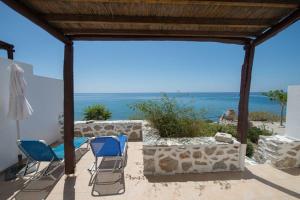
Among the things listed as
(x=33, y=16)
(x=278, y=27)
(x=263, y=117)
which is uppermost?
(x=278, y=27)

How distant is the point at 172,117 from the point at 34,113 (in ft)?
12.5

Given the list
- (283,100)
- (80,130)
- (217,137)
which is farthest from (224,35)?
(283,100)

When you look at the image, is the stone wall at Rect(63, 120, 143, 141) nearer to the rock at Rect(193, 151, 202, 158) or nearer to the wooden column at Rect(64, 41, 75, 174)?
the wooden column at Rect(64, 41, 75, 174)

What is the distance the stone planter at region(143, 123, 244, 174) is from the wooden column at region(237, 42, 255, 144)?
30 cm

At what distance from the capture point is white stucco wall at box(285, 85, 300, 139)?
4668 millimetres

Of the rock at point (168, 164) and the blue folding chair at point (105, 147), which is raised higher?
the blue folding chair at point (105, 147)

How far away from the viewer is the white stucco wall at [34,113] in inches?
163

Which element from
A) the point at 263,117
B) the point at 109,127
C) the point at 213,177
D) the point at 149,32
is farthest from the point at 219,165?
the point at 263,117

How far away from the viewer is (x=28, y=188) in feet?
11.0

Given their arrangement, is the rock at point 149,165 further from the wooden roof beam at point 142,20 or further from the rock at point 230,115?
the rock at point 230,115

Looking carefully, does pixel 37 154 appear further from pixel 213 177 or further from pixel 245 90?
pixel 245 90

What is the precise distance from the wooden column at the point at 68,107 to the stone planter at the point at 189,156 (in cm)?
148

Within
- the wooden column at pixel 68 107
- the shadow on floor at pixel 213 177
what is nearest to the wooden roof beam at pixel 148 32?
the wooden column at pixel 68 107

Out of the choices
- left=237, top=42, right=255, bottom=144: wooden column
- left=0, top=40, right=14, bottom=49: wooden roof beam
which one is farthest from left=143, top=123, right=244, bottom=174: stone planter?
left=0, top=40, right=14, bottom=49: wooden roof beam
